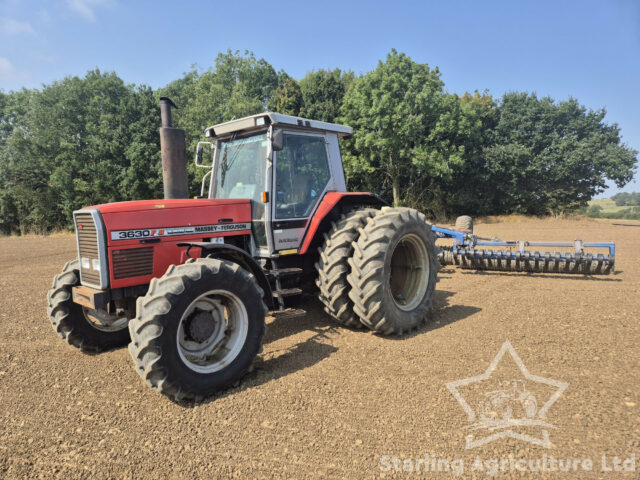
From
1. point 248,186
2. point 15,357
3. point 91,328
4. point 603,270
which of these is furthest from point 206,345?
point 603,270

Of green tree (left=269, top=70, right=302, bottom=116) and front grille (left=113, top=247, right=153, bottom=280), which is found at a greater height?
green tree (left=269, top=70, right=302, bottom=116)

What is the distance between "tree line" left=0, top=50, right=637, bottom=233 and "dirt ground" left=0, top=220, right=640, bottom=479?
61.4ft

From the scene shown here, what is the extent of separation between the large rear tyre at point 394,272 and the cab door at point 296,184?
2.63 ft

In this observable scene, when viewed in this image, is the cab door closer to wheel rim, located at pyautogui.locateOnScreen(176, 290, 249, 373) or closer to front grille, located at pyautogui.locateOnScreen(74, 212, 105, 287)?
wheel rim, located at pyautogui.locateOnScreen(176, 290, 249, 373)

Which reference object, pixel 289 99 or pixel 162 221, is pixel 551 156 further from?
pixel 162 221

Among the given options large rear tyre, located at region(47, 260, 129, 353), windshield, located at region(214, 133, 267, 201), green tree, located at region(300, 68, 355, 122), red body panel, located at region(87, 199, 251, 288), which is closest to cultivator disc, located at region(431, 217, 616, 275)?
windshield, located at region(214, 133, 267, 201)

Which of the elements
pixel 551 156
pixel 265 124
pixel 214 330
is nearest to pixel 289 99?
pixel 551 156

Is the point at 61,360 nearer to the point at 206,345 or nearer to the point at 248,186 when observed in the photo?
the point at 206,345

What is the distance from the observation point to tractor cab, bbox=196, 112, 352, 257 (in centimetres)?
447

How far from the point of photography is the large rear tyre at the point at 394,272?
429 cm

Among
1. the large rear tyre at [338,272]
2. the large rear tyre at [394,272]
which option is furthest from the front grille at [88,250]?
the large rear tyre at [394,272]

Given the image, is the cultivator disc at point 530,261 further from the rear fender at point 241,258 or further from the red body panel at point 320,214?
the rear fender at point 241,258

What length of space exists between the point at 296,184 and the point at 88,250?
92.8 inches

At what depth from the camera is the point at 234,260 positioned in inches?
164
